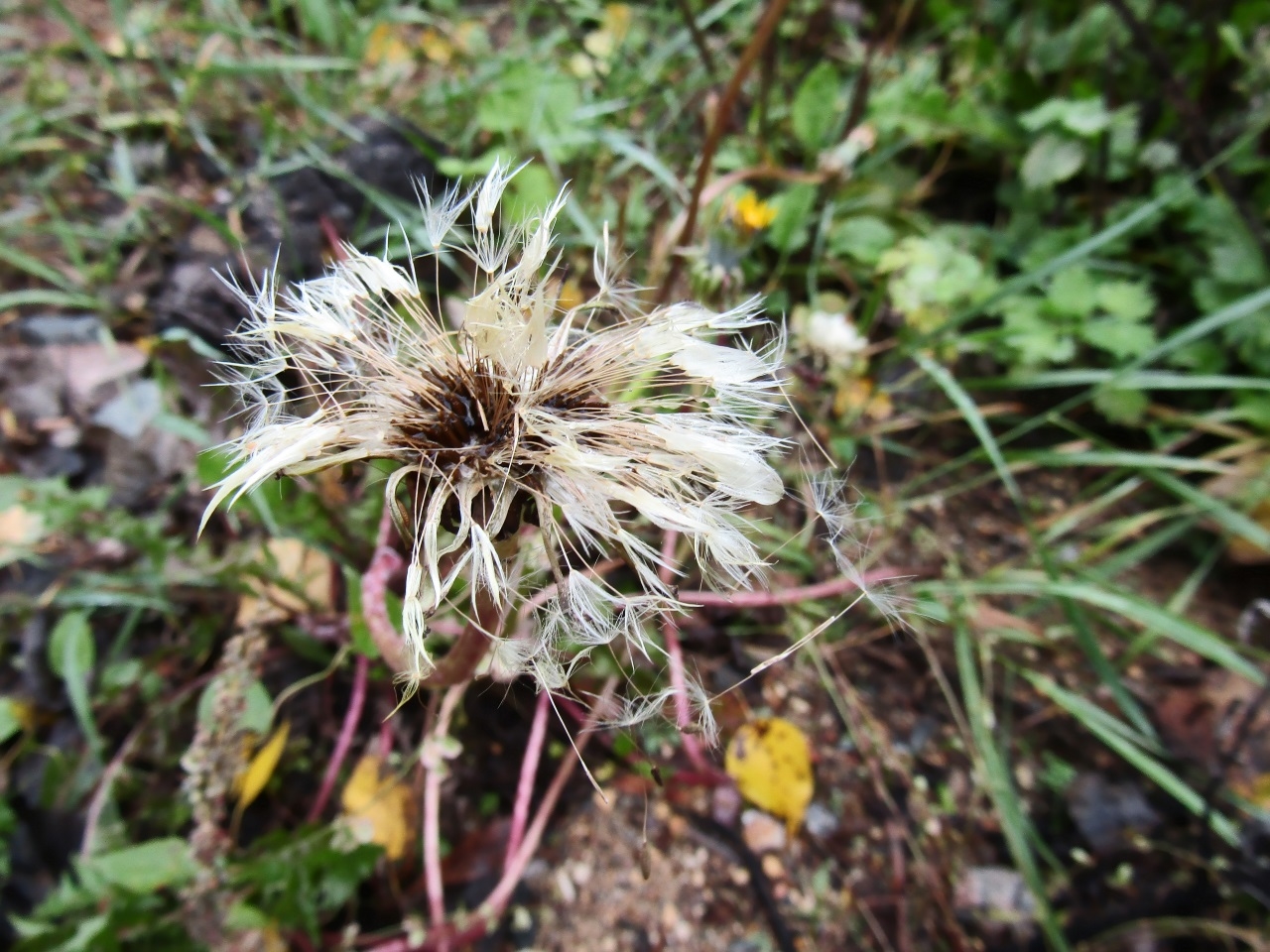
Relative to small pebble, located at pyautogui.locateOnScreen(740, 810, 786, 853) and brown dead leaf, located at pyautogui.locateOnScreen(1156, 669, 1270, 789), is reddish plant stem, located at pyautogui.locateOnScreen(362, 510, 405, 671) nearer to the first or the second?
small pebble, located at pyautogui.locateOnScreen(740, 810, 786, 853)

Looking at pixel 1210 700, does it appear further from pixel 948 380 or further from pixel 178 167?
pixel 178 167

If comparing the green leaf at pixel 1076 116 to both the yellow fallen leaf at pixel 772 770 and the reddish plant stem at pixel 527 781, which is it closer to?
the yellow fallen leaf at pixel 772 770

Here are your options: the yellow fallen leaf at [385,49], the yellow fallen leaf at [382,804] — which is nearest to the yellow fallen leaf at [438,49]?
the yellow fallen leaf at [385,49]

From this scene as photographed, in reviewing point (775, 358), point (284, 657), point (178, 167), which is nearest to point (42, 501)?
point (284, 657)

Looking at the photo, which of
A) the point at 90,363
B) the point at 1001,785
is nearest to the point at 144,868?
the point at 90,363

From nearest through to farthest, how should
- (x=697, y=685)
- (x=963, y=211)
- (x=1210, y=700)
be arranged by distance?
(x=697, y=685) < (x=1210, y=700) < (x=963, y=211)

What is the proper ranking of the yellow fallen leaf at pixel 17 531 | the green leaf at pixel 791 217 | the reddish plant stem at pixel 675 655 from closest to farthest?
the reddish plant stem at pixel 675 655 < the yellow fallen leaf at pixel 17 531 < the green leaf at pixel 791 217
